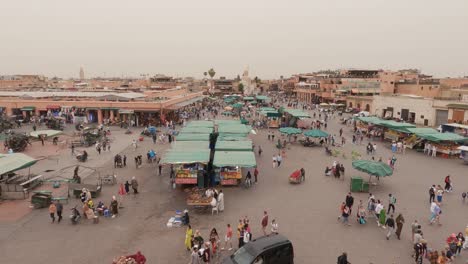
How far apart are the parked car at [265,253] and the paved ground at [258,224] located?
1161mm

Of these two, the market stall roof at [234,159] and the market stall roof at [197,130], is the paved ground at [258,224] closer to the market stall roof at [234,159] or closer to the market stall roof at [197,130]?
the market stall roof at [234,159]

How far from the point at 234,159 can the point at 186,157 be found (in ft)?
8.92

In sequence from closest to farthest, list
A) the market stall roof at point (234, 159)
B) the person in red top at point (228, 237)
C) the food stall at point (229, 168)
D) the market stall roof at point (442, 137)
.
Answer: the person in red top at point (228, 237) → the market stall roof at point (234, 159) → the food stall at point (229, 168) → the market stall roof at point (442, 137)

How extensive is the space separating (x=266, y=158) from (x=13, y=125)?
32.3 m

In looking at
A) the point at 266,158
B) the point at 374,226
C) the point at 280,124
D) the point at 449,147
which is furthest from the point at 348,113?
the point at 374,226

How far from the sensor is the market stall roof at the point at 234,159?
1812cm

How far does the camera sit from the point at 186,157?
1866 centimetres

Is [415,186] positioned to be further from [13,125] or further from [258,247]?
[13,125]

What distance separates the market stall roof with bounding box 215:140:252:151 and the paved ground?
2.13m

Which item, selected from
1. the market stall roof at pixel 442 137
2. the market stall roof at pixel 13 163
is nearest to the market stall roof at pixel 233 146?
the market stall roof at pixel 13 163

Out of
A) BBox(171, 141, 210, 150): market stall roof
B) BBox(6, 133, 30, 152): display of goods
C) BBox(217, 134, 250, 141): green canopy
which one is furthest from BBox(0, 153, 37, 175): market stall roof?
BBox(217, 134, 250, 141): green canopy

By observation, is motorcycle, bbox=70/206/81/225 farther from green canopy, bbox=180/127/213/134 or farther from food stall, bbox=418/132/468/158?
food stall, bbox=418/132/468/158

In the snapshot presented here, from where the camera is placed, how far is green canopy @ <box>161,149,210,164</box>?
59.1 ft

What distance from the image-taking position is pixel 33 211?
15422 millimetres
